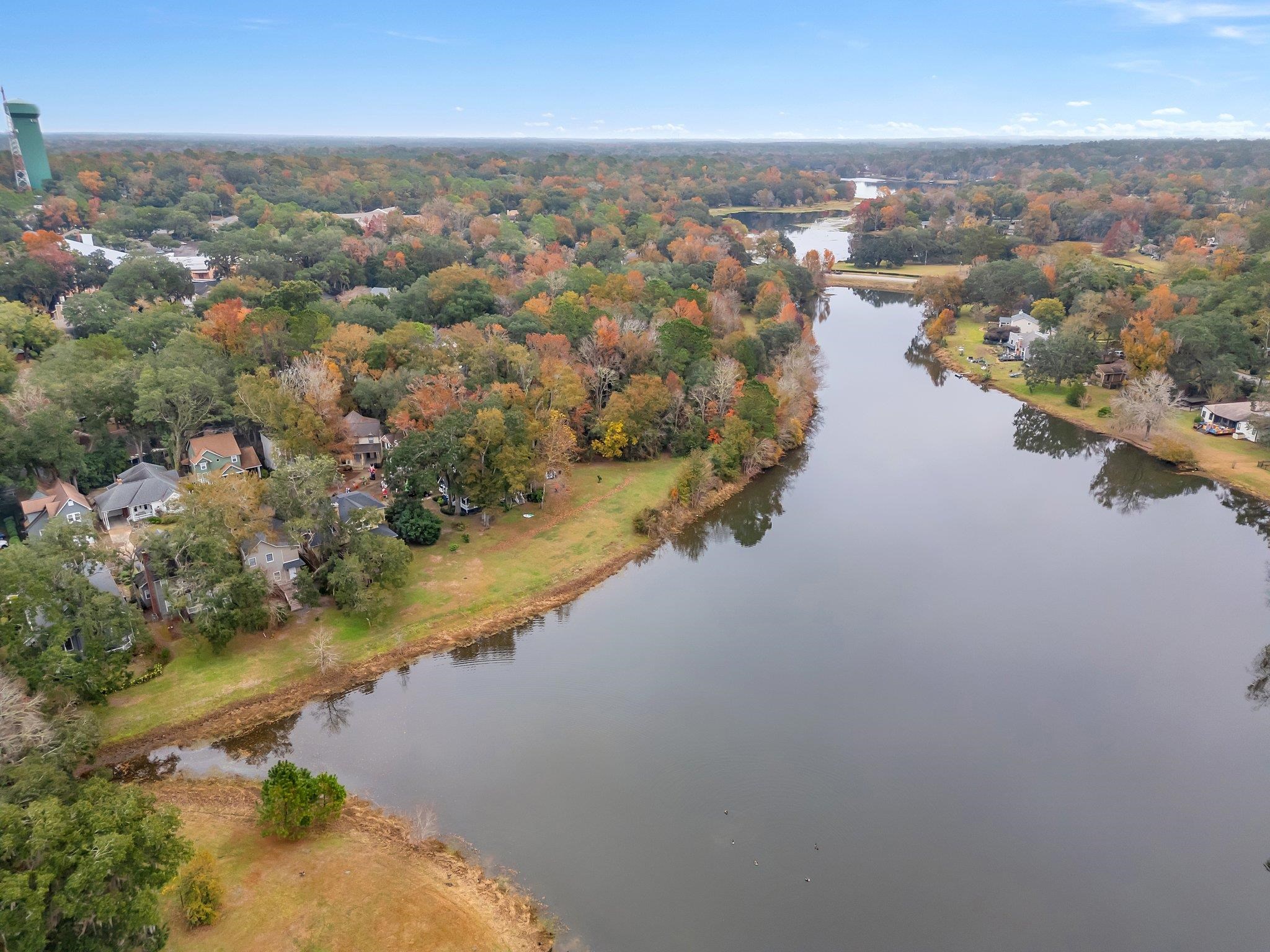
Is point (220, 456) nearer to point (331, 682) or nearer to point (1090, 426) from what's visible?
point (331, 682)

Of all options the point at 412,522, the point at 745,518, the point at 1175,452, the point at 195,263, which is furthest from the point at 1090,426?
the point at 195,263

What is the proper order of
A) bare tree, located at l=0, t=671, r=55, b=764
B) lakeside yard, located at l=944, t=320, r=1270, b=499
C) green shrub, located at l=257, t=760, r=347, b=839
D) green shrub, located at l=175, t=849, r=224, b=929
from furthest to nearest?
1. lakeside yard, located at l=944, t=320, r=1270, b=499
2. green shrub, located at l=257, t=760, r=347, b=839
3. bare tree, located at l=0, t=671, r=55, b=764
4. green shrub, located at l=175, t=849, r=224, b=929

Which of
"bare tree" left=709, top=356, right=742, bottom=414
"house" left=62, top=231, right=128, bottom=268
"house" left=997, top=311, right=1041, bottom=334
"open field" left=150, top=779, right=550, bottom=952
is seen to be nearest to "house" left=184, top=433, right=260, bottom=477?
"open field" left=150, top=779, right=550, bottom=952

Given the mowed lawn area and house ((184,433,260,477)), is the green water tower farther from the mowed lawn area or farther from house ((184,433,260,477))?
the mowed lawn area

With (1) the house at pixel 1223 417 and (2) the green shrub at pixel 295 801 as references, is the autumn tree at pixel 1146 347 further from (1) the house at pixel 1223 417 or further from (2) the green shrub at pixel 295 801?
(2) the green shrub at pixel 295 801

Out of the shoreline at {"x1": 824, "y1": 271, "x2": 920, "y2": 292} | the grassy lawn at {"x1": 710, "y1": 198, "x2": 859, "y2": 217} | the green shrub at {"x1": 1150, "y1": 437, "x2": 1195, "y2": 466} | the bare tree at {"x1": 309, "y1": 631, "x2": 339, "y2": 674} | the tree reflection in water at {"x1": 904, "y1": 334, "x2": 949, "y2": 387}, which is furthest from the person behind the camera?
the grassy lawn at {"x1": 710, "y1": 198, "x2": 859, "y2": 217}

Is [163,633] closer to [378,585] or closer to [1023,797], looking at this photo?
[378,585]
